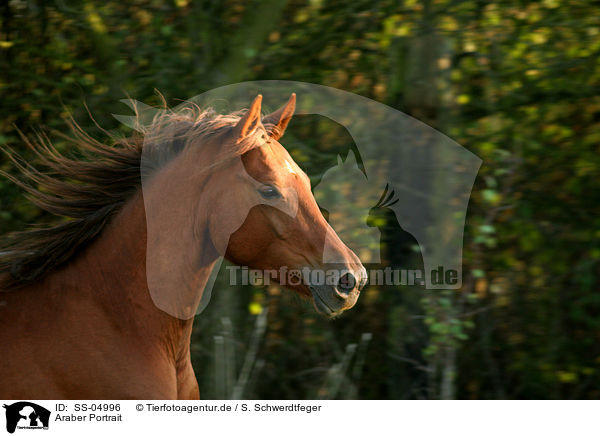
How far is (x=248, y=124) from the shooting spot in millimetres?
2152

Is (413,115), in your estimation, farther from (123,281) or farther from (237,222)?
(123,281)

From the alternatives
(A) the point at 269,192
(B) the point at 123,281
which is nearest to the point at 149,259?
(B) the point at 123,281

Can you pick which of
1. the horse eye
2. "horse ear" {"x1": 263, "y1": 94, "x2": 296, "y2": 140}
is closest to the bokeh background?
"horse ear" {"x1": 263, "y1": 94, "x2": 296, "y2": 140}

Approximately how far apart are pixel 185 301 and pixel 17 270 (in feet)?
2.07

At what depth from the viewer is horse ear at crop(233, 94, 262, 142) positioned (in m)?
2.13

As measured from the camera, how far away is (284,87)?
13.2 ft

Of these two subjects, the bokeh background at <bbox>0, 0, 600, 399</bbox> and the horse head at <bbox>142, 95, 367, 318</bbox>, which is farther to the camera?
the bokeh background at <bbox>0, 0, 600, 399</bbox>

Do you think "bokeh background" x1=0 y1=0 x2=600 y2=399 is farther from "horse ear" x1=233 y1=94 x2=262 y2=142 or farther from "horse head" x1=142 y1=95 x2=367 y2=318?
"horse ear" x1=233 y1=94 x2=262 y2=142

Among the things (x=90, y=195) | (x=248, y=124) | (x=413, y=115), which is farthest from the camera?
(x=413, y=115)
